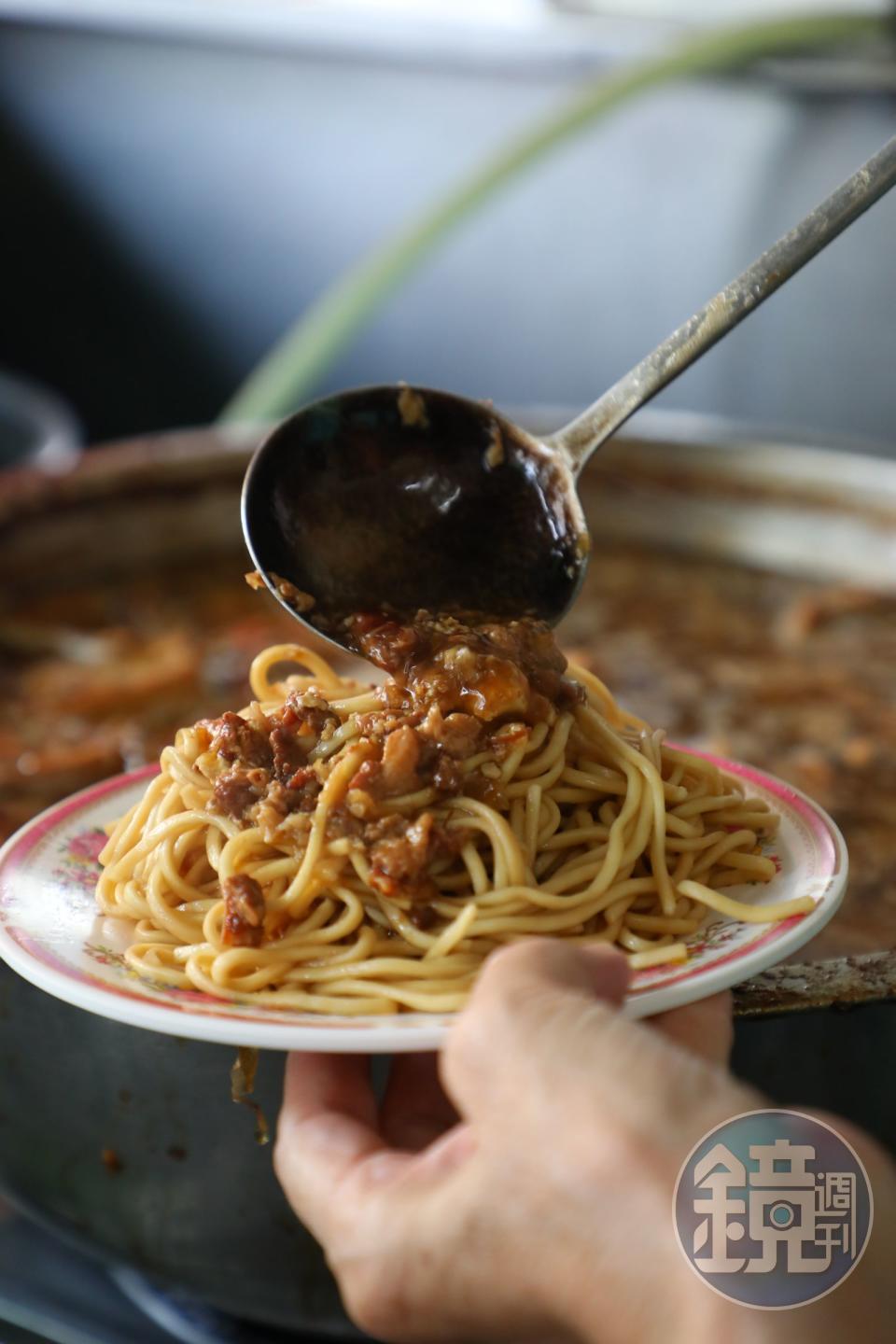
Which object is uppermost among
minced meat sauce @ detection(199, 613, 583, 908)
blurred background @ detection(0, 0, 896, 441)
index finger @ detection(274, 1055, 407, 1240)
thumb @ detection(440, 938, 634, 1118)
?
Result: thumb @ detection(440, 938, 634, 1118)

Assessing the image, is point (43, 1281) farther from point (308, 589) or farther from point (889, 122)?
point (889, 122)

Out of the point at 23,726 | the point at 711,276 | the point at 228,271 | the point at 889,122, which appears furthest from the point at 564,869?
the point at 228,271

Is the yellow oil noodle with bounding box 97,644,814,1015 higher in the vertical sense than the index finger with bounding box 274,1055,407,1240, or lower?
higher

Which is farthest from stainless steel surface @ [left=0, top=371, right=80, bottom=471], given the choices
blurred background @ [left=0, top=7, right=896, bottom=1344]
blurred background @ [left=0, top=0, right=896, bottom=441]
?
blurred background @ [left=0, top=0, right=896, bottom=441]

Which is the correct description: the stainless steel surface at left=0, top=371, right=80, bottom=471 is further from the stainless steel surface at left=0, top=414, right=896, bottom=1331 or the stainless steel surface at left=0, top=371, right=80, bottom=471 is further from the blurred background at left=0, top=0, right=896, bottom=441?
the stainless steel surface at left=0, top=414, right=896, bottom=1331

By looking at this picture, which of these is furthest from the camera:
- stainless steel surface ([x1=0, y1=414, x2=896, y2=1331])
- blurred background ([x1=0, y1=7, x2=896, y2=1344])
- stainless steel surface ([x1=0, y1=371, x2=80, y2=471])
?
stainless steel surface ([x1=0, y1=371, x2=80, y2=471])

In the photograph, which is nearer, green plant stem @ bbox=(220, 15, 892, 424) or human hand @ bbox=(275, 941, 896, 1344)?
human hand @ bbox=(275, 941, 896, 1344)

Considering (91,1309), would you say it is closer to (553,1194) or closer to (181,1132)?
(181,1132)
